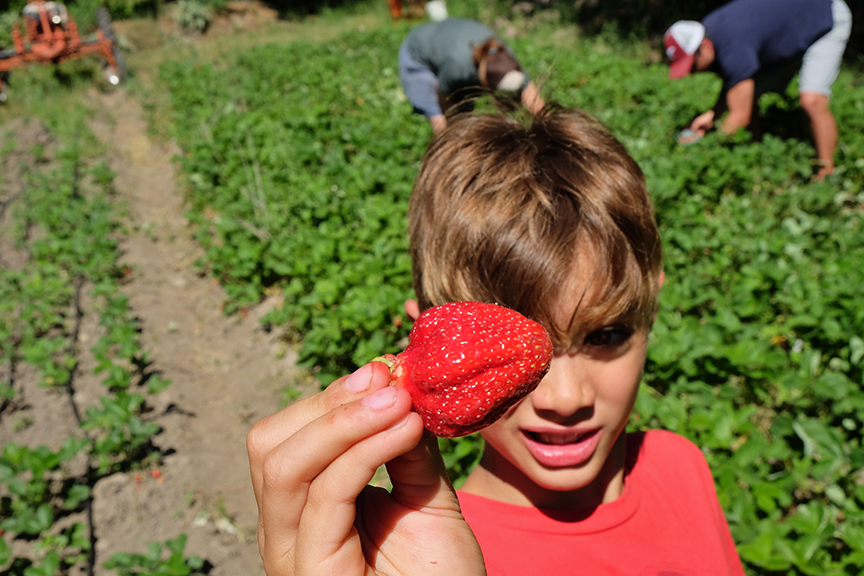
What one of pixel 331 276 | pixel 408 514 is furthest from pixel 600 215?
pixel 331 276

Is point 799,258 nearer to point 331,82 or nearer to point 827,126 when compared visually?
point 827,126

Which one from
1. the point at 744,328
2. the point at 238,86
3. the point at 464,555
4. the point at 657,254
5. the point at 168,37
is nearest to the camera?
the point at 464,555

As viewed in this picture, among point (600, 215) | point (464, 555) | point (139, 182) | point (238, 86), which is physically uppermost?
point (600, 215)

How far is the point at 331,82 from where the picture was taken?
27.1 feet

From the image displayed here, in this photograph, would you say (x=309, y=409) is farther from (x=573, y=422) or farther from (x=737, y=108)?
(x=737, y=108)

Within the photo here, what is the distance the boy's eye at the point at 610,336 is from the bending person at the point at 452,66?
269 centimetres

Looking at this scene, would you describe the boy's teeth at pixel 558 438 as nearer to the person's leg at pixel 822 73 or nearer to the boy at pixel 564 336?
the boy at pixel 564 336

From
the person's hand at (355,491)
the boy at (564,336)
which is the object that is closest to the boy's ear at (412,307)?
the boy at (564,336)

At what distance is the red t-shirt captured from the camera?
4.14ft

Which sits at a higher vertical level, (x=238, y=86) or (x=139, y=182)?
(x=238, y=86)

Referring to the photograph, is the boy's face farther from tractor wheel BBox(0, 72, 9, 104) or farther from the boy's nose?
tractor wheel BBox(0, 72, 9, 104)

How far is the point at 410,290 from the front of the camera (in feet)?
9.80

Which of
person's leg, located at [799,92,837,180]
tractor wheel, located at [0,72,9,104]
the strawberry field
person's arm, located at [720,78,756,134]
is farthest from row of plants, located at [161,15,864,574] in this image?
tractor wheel, located at [0,72,9,104]

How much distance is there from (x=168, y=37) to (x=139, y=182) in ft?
52.4
